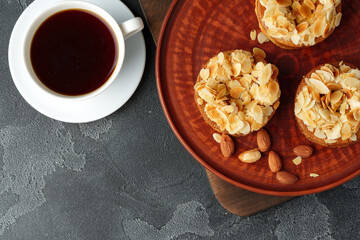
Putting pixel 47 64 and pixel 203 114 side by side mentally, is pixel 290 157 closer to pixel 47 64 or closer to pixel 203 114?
pixel 203 114

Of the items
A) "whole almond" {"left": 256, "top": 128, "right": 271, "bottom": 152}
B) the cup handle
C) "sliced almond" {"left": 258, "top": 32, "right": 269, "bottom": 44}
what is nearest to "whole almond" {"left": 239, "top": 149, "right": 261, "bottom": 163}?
"whole almond" {"left": 256, "top": 128, "right": 271, "bottom": 152}

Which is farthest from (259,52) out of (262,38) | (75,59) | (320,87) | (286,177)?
(75,59)

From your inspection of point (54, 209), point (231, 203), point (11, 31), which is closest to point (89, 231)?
point (54, 209)

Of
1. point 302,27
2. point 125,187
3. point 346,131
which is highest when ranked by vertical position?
point 302,27

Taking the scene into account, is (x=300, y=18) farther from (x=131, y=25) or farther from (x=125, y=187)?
(x=125, y=187)

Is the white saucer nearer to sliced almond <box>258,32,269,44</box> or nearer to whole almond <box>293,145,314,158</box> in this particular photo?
sliced almond <box>258,32,269,44</box>

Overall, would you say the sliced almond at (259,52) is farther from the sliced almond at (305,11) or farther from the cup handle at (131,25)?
the cup handle at (131,25)

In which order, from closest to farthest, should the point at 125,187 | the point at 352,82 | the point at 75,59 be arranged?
the point at 352,82 < the point at 75,59 < the point at 125,187
